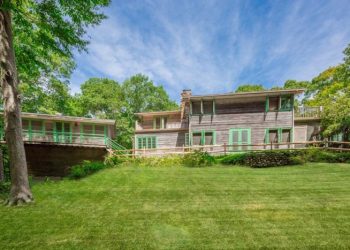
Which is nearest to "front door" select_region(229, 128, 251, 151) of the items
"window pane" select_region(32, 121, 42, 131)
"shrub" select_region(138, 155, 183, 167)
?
"shrub" select_region(138, 155, 183, 167)

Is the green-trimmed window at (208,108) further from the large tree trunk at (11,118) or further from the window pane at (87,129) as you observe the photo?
the large tree trunk at (11,118)

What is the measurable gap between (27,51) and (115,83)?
30575 mm

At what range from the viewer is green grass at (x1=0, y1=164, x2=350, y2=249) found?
3830 mm

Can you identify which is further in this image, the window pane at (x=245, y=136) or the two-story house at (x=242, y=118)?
the window pane at (x=245, y=136)

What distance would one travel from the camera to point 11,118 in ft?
20.1

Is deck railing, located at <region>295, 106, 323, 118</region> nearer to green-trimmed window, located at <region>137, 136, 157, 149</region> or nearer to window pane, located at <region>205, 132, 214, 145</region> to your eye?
window pane, located at <region>205, 132, 214, 145</region>

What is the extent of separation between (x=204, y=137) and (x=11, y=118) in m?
14.6

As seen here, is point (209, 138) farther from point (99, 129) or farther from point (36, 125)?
point (36, 125)

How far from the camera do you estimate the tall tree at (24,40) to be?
608 centimetres

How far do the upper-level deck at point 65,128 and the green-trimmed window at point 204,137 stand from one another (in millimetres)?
8327

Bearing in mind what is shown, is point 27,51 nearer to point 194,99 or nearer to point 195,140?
point 194,99

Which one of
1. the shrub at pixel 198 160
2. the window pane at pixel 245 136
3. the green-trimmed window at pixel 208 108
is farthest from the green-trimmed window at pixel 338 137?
the shrub at pixel 198 160

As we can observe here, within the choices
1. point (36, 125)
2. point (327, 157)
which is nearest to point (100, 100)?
point (36, 125)

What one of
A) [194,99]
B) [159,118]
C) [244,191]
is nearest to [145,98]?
[159,118]
